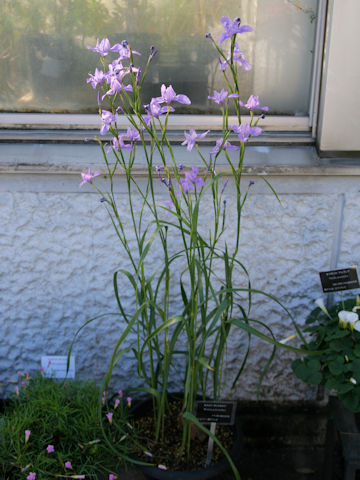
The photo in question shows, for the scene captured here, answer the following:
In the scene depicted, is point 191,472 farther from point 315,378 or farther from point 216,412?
point 315,378

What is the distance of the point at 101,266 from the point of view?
198 centimetres

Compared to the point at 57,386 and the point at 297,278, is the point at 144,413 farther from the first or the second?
the point at 297,278

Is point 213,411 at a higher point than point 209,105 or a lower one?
lower

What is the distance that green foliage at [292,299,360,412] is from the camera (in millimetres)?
1639

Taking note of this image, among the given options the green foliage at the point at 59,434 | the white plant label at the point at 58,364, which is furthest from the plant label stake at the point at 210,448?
the white plant label at the point at 58,364

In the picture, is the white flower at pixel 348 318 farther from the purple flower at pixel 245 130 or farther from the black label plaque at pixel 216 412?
the purple flower at pixel 245 130

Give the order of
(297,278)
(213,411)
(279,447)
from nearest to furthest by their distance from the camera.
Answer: (213,411) → (297,278) → (279,447)

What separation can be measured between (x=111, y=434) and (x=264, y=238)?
88 centimetres

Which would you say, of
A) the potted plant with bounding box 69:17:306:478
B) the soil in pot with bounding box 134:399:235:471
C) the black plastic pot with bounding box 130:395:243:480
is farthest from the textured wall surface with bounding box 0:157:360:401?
the black plastic pot with bounding box 130:395:243:480

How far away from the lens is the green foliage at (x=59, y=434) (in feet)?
5.56

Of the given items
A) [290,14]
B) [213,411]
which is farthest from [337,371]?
[290,14]

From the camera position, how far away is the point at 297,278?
200 cm

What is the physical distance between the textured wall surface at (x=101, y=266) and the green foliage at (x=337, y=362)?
0.74 ft

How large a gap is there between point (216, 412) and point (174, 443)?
24cm
